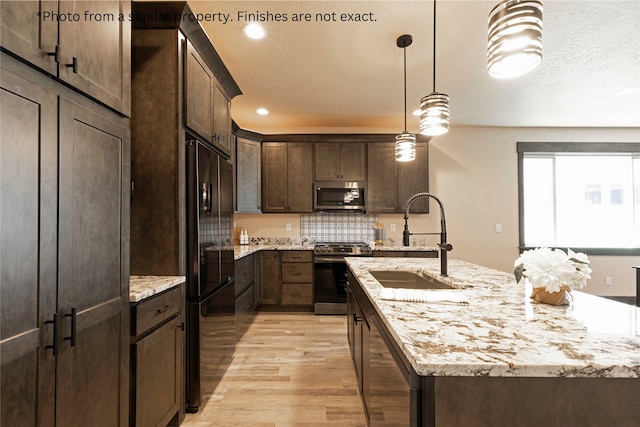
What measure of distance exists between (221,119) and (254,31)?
76 cm

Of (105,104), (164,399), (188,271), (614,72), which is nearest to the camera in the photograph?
(105,104)

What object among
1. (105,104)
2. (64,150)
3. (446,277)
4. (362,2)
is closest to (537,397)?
(446,277)

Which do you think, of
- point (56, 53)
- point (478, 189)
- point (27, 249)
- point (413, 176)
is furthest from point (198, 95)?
point (478, 189)

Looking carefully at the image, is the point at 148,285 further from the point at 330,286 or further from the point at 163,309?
the point at 330,286

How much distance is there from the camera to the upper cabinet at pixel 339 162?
4.46m

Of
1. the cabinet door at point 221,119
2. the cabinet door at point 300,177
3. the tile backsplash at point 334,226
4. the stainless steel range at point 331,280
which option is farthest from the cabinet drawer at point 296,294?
the cabinet door at point 221,119

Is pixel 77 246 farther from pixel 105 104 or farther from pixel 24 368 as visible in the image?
pixel 105 104

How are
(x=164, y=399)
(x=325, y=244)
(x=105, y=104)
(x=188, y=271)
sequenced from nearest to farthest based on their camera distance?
(x=105, y=104)
(x=164, y=399)
(x=188, y=271)
(x=325, y=244)

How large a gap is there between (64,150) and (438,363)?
1.32 m

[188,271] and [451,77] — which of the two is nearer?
[188,271]

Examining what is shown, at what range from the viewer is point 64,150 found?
3.41 feet

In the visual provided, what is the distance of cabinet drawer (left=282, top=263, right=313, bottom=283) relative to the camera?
13.8ft

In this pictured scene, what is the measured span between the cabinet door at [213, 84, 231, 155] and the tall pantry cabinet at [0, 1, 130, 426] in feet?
3.70

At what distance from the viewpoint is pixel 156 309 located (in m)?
1.60
